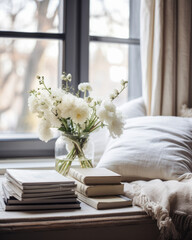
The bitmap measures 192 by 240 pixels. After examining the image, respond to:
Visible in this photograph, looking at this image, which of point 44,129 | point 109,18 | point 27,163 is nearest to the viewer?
point 44,129

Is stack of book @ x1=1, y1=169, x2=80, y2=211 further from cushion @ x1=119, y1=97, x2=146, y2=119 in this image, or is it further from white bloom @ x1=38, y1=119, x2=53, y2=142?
cushion @ x1=119, y1=97, x2=146, y2=119

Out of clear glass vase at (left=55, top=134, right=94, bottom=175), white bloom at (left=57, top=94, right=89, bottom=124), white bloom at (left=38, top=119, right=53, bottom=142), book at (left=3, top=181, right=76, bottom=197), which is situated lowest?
book at (left=3, top=181, right=76, bottom=197)

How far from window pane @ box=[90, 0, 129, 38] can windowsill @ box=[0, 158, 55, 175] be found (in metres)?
0.74

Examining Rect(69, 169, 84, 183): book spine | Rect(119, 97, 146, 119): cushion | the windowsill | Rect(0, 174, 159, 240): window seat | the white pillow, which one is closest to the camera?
Rect(0, 174, 159, 240): window seat

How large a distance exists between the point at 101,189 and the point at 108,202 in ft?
A: 0.23

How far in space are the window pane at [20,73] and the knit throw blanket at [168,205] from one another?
0.94 m

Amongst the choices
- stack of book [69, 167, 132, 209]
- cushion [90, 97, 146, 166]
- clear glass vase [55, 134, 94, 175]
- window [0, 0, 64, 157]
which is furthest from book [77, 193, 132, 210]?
window [0, 0, 64, 157]

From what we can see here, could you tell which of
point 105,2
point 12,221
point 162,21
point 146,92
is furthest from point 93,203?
point 105,2

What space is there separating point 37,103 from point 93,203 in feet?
1.48

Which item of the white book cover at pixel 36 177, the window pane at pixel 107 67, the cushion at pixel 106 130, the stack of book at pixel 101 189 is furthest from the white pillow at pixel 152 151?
the window pane at pixel 107 67

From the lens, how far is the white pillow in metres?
1.80

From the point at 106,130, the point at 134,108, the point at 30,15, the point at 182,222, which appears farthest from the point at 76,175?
the point at 30,15

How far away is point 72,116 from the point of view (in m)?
1.65

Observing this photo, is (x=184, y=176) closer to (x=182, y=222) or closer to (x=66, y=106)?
(x=182, y=222)
